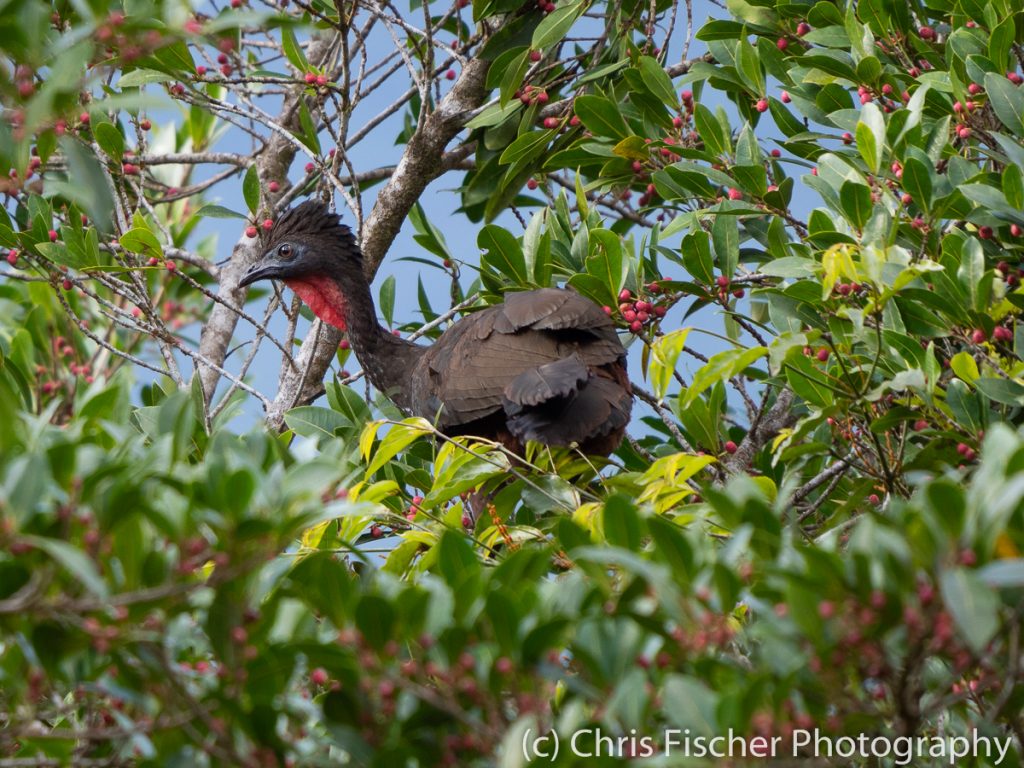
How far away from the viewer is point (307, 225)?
572 cm

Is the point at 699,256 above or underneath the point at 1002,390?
above

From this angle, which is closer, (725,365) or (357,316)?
(725,365)

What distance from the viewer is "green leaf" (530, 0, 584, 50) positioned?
4.63 metres

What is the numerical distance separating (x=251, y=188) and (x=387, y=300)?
2.89ft

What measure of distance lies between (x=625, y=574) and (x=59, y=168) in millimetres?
4107

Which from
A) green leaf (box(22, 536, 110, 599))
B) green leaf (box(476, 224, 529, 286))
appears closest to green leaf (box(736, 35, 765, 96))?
green leaf (box(476, 224, 529, 286))

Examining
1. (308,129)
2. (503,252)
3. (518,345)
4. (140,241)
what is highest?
(308,129)

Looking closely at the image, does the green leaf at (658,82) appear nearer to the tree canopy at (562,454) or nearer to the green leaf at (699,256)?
the tree canopy at (562,454)

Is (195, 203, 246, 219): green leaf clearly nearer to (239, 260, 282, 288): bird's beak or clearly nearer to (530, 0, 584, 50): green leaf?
(239, 260, 282, 288): bird's beak

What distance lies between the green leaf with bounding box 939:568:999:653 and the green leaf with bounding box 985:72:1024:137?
2.28 m

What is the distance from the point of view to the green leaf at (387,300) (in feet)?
18.4

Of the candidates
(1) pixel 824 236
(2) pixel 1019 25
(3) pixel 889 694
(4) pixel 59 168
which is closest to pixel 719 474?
(1) pixel 824 236

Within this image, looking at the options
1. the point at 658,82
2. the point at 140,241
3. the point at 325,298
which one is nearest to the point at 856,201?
the point at 658,82

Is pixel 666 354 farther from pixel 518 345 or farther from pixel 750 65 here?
pixel 750 65
